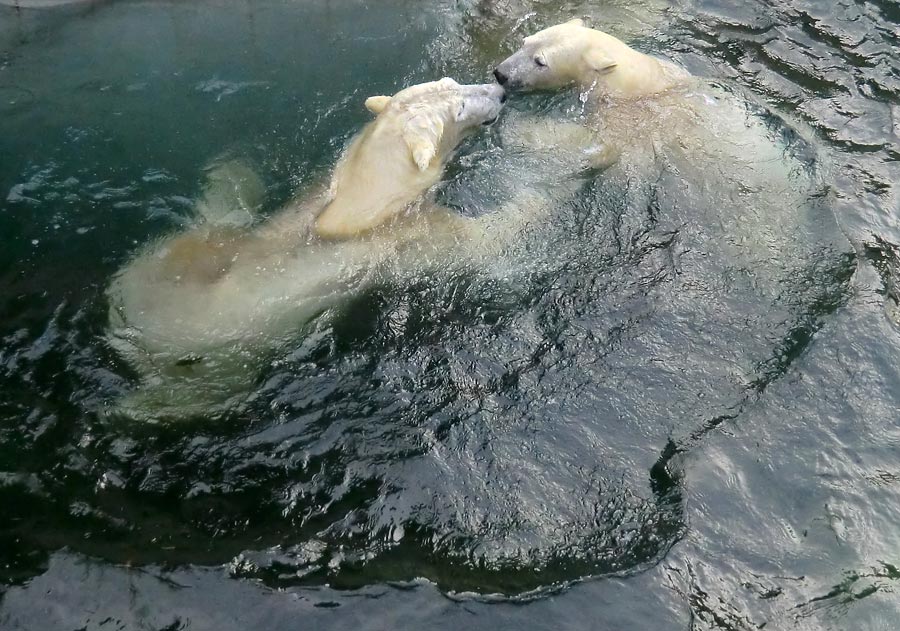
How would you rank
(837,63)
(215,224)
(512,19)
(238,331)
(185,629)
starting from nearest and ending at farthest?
(185,629), (238,331), (215,224), (837,63), (512,19)

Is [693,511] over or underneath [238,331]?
underneath

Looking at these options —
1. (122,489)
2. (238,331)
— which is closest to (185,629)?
(122,489)

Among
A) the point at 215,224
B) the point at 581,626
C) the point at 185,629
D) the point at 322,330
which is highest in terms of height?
the point at 215,224

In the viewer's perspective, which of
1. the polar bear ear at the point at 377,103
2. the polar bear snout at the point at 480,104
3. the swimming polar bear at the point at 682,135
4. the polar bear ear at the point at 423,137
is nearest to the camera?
the polar bear ear at the point at 423,137

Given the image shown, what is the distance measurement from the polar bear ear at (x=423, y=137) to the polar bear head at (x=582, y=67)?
1531 millimetres

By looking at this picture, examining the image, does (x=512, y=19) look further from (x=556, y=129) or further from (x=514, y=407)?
(x=514, y=407)

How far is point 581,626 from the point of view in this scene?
11.5 ft

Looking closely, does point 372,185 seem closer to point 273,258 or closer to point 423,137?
point 423,137

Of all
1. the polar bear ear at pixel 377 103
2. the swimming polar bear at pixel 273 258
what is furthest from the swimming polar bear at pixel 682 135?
the polar bear ear at pixel 377 103

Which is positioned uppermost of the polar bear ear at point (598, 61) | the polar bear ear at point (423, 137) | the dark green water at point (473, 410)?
the polar bear ear at point (598, 61)

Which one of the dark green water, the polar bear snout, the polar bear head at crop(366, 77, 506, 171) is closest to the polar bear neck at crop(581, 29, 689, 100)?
the dark green water

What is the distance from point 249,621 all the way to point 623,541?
6.77ft

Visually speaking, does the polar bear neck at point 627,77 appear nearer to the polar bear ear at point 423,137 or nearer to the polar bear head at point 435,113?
the polar bear head at point 435,113

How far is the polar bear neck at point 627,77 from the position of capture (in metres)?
6.96
